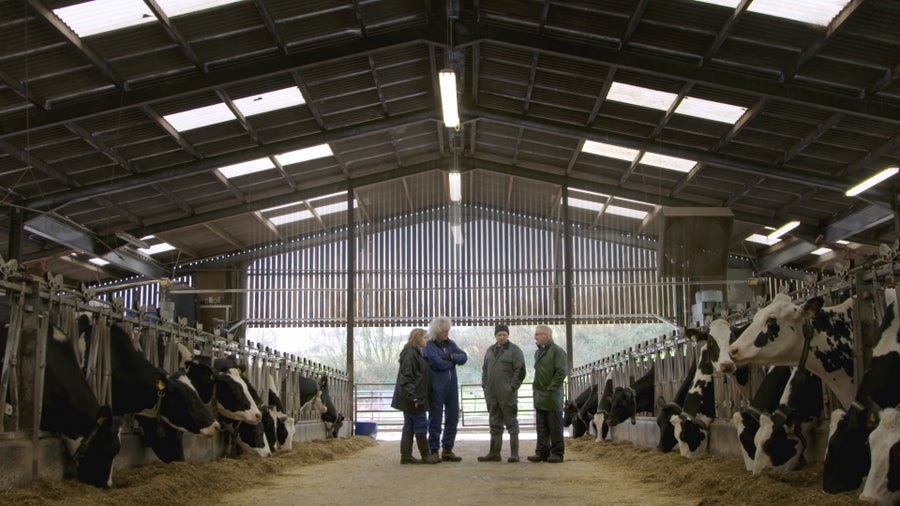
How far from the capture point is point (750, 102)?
14.8m

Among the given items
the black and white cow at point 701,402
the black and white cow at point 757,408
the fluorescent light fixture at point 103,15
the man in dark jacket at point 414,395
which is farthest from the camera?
the fluorescent light fixture at point 103,15

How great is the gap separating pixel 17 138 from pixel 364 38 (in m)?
Answer: 5.67

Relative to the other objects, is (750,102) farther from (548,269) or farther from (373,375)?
(373,375)

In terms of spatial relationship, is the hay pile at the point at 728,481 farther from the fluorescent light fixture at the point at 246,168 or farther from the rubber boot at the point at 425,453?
the fluorescent light fixture at the point at 246,168

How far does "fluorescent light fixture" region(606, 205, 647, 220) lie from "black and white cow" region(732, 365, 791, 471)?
1659 cm

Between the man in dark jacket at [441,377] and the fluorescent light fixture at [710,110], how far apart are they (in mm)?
7514

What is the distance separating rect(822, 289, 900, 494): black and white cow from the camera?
194 inches

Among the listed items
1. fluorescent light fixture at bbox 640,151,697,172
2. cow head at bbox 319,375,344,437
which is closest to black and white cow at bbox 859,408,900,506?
cow head at bbox 319,375,344,437

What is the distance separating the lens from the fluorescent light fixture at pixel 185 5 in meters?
11.7

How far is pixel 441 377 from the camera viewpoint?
10164 mm

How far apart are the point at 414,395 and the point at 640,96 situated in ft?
28.1

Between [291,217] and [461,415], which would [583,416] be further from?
[461,415]

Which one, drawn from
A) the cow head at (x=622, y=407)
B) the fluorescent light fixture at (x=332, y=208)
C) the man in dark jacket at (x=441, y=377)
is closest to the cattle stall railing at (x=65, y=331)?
the man in dark jacket at (x=441, y=377)

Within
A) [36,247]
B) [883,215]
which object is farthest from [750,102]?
[36,247]
